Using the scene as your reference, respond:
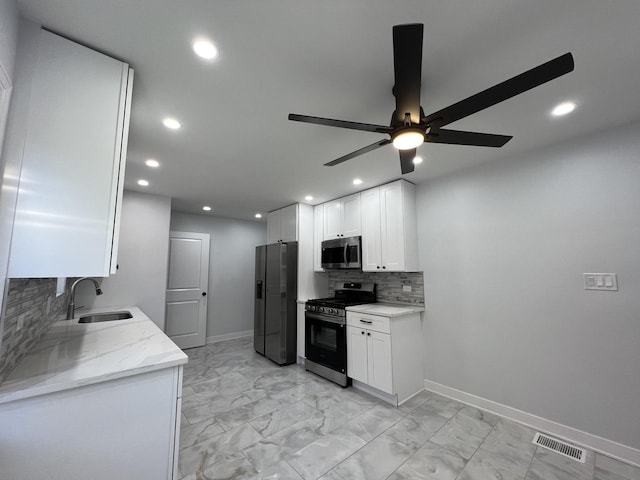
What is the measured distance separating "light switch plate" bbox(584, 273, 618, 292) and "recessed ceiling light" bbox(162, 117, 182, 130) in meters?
3.53

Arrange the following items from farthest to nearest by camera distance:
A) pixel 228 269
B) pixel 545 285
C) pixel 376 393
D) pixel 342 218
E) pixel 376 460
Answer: pixel 228 269
pixel 342 218
pixel 376 393
pixel 545 285
pixel 376 460

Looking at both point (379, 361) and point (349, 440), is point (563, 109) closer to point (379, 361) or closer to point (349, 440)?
point (379, 361)


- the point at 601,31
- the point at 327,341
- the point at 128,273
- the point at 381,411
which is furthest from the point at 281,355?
the point at 601,31

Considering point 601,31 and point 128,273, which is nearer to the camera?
point 601,31

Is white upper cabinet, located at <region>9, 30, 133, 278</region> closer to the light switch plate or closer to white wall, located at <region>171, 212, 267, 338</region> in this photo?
the light switch plate

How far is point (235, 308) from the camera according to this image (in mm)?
5484

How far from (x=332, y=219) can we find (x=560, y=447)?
3.29m

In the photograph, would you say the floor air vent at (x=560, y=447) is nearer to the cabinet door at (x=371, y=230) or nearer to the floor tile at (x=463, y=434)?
the floor tile at (x=463, y=434)

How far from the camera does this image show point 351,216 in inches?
149

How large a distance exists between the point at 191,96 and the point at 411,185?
2.62 metres

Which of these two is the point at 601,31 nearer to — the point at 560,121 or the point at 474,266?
Result: the point at 560,121

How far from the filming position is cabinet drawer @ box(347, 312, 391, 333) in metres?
2.82

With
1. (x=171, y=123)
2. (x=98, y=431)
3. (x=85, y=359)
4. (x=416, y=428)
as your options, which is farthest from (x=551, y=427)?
(x=171, y=123)

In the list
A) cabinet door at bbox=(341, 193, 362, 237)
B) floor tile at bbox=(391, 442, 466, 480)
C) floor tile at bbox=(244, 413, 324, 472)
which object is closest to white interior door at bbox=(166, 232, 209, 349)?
cabinet door at bbox=(341, 193, 362, 237)
